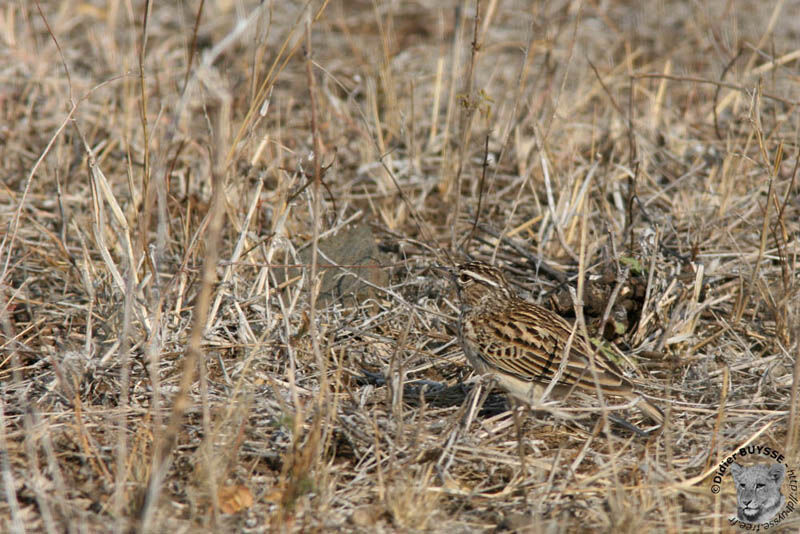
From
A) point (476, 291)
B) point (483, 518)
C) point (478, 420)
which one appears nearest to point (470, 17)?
point (476, 291)

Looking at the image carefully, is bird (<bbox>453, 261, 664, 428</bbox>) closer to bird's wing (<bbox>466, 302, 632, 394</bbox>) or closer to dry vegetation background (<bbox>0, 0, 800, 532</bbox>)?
bird's wing (<bbox>466, 302, 632, 394</bbox>)

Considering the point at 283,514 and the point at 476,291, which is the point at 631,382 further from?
the point at 283,514

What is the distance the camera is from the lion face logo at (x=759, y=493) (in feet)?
15.4

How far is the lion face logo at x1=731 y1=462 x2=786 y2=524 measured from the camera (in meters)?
4.69

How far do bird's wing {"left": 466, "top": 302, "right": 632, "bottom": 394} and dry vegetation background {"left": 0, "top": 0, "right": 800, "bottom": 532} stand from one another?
0.30 m

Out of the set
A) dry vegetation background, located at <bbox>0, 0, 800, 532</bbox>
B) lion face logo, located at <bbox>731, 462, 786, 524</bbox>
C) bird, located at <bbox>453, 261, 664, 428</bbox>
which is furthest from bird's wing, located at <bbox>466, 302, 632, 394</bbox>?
lion face logo, located at <bbox>731, 462, 786, 524</bbox>

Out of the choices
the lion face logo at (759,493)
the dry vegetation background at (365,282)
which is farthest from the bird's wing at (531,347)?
the lion face logo at (759,493)

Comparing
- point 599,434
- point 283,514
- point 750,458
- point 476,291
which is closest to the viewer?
point 283,514

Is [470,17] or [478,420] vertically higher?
[470,17]

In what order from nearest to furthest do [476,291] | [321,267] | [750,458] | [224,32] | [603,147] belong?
1. [750,458]
2. [476,291]
3. [321,267]
4. [603,147]
5. [224,32]

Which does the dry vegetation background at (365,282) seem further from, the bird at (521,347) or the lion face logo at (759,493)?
the bird at (521,347)

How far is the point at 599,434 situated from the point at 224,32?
25.3 ft

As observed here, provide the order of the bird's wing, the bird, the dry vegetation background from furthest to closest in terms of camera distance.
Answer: the bird's wing, the bird, the dry vegetation background

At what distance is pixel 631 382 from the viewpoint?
5.73m
